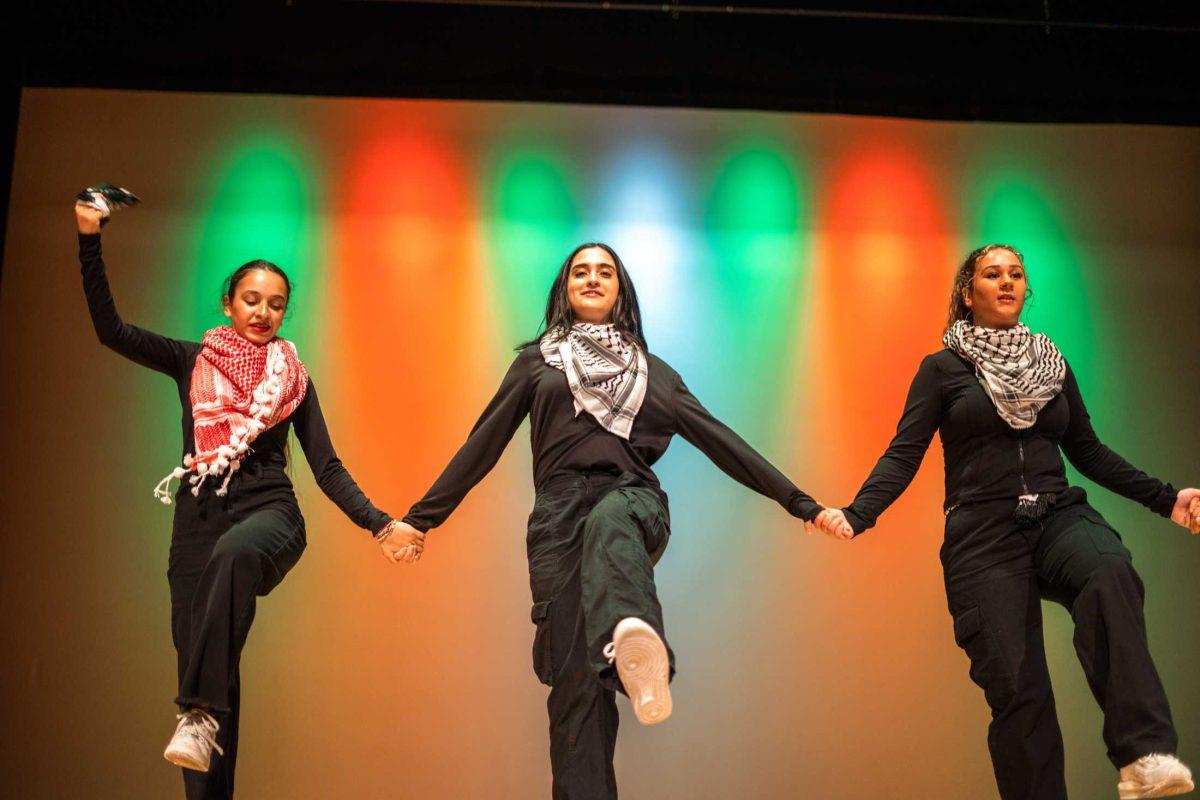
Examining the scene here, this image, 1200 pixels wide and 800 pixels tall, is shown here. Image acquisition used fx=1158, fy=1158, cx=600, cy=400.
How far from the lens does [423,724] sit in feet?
14.3

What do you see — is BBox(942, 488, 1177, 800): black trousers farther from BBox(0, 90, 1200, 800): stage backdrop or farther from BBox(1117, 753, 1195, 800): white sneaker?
BBox(0, 90, 1200, 800): stage backdrop

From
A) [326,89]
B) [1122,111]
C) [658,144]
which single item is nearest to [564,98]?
[658,144]

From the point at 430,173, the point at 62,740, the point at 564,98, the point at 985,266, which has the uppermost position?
the point at 564,98

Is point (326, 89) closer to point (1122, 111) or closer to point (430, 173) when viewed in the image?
point (430, 173)

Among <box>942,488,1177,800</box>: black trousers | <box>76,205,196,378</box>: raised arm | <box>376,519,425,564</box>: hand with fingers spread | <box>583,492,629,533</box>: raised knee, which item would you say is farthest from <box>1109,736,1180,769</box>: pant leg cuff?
<box>76,205,196,378</box>: raised arm

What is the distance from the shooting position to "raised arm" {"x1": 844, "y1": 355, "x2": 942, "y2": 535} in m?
3.50

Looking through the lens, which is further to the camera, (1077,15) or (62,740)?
(1077,15)

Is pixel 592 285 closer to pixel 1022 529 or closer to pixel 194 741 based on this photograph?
pixel 1022 529

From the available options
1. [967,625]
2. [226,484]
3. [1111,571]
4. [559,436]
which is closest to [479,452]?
[559,436]

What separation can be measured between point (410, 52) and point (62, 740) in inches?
119

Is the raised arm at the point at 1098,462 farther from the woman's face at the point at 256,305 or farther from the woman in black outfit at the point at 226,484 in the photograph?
the woman's face at the point at 256,305

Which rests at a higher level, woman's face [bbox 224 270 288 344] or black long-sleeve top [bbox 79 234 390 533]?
woman's face [bbox 224 270 288 344]

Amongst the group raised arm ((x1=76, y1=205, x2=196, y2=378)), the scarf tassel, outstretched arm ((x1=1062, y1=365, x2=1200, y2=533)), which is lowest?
the scarf tassel

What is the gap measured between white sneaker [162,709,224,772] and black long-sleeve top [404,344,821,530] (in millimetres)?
810
